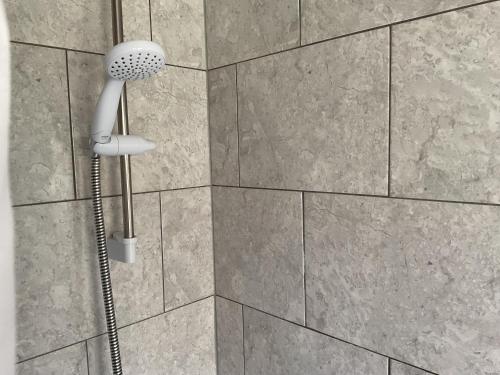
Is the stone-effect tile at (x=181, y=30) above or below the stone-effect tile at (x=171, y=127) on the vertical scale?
above

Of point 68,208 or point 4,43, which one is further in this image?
point 68,208

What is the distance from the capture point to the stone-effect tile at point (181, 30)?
0.92 meters

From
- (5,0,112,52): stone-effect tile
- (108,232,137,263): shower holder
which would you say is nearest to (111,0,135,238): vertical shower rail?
(108,232,137,263): shower holder

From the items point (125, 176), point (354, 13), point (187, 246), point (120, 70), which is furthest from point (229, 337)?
point (354, 13)

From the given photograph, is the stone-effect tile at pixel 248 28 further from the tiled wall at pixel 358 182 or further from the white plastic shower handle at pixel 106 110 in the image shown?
the white plastic shower handle at pixel 106 110

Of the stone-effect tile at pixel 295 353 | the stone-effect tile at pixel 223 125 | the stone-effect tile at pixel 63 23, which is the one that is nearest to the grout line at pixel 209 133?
the stone-effect tile at pixel 223 125

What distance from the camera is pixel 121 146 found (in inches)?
28.3

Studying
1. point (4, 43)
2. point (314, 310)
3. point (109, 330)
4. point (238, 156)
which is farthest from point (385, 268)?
point (4, 43)

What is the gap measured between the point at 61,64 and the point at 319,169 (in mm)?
591

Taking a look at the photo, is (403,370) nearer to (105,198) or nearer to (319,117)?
(319,117)

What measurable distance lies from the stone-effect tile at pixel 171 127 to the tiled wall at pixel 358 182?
38 mm

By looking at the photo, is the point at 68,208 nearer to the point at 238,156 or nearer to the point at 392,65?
the point at 238,156

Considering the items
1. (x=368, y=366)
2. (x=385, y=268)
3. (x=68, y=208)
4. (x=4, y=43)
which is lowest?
(x=368, y=366)

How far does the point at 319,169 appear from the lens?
795 millimetres
